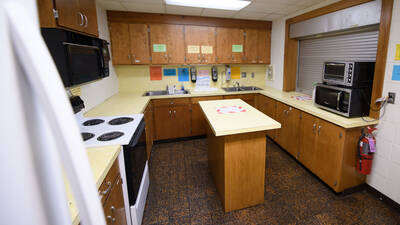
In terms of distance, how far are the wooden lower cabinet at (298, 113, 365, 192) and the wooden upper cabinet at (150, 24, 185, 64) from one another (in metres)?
2.39

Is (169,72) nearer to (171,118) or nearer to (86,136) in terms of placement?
(171,118)

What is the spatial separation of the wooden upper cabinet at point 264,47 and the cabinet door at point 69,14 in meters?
3.36

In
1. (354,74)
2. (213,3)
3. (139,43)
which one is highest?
(213,3)

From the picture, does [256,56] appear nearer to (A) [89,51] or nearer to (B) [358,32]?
(B) [358,32]

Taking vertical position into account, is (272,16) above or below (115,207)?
above

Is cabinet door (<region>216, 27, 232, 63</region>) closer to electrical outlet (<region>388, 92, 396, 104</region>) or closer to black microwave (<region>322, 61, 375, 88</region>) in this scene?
black microwave (<region>322, 61, 375, 88</region>)

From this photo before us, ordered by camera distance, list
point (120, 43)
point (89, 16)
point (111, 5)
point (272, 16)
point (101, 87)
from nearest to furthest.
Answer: point (89, 16) → point (101, 87) → point (111, 5) → point (120, 43) → point (272, 16)

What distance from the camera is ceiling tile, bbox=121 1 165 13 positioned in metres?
2.97

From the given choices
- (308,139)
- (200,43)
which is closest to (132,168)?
(308,139)

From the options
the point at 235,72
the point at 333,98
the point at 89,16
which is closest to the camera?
the point at 89,16

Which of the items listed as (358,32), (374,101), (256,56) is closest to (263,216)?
(374,101)

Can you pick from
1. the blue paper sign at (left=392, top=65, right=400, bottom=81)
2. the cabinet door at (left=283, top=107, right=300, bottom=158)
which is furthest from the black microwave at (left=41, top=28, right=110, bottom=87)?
the blue paper sign at (left=392, top=65, right=400, bottom=81)

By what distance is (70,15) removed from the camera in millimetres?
1424

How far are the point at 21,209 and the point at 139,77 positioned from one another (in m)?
3.83
